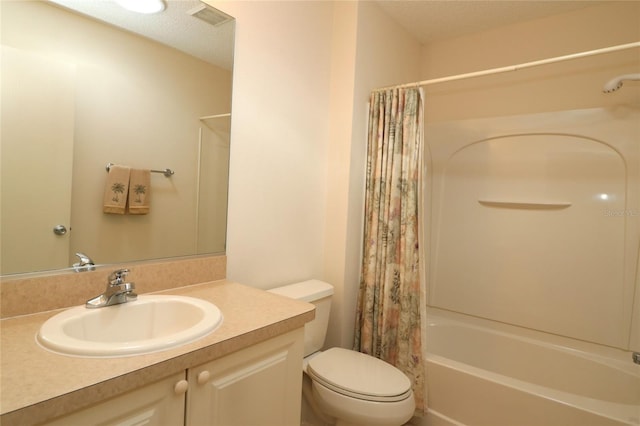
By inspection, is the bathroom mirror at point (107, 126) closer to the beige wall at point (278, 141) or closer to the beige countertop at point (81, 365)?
the beige wall at point (278, 141)

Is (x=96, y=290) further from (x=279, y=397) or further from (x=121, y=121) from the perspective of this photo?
(x=279, y=397)

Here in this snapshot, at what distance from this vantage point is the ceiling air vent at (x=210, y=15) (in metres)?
1.38

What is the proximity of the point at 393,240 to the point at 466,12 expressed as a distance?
1637 mm

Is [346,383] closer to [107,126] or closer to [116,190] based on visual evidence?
[116,190]

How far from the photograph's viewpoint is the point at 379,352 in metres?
1.95

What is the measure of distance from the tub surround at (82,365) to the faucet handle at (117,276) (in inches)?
6.6

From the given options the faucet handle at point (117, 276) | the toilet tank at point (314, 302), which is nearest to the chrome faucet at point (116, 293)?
the faucet handle at point (117, 276)

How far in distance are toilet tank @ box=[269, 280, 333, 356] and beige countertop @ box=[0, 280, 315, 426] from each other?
627mm

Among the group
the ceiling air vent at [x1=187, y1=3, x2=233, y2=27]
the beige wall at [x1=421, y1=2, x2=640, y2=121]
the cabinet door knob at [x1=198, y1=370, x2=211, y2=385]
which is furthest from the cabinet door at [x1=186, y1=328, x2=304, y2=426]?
the beige wall at [x1=421, y1=2, x2=640, y2=121]

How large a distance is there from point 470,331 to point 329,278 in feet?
3.81

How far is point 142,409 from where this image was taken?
2.40 ft

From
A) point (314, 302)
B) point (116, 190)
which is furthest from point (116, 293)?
point (314, 302)

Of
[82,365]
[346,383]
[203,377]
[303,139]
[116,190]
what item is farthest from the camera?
[303,139]

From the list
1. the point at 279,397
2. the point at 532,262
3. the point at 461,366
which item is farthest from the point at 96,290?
the point at 532,262
